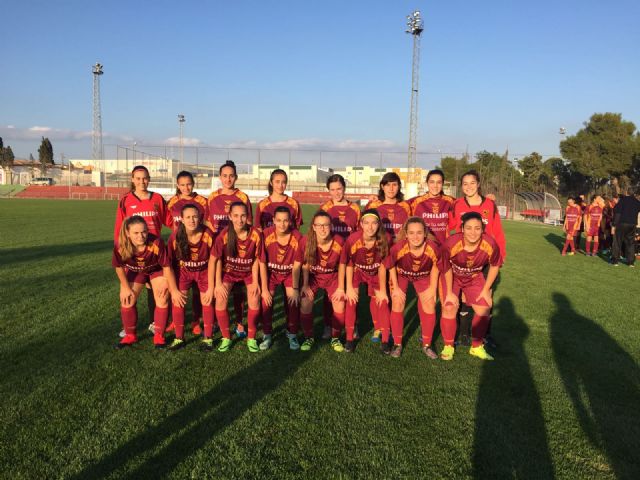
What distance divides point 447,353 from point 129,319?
315cm

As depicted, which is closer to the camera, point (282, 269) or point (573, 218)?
point (282, 269)

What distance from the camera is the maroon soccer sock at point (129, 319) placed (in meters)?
3.99

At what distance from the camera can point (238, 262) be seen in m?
4.10

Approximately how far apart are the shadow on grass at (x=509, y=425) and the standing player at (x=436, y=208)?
4.91 feet

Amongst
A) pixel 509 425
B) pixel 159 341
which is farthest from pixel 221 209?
pixel 509 425

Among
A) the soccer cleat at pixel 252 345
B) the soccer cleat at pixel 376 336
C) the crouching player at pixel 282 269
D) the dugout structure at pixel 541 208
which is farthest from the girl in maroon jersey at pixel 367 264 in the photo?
the dugout structure at pixel 541 208

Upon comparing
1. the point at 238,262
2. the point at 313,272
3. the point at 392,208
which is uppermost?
the point at 392,208

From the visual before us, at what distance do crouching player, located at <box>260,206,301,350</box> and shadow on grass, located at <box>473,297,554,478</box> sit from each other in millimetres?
1842

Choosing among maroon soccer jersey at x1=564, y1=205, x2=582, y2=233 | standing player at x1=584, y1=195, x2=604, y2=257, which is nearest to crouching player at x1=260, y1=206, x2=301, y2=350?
maroon soccer jersey at x1=564, y1=205, x2=582, y2=233

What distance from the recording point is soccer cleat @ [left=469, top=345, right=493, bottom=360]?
12.9 ft

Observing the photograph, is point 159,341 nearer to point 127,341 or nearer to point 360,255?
point 127,341

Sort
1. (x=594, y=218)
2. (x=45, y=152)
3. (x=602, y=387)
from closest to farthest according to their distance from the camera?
(x=602, y=387) < (x=594, y=218) < (x=45, y=152)

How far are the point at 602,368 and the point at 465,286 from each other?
139 centimetres

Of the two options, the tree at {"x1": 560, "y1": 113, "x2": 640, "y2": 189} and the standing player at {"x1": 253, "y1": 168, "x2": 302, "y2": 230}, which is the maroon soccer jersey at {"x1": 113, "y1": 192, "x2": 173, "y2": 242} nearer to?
the standing player at {"x1": 253, "y1": 168, "x2": 302, "y2": 230}
